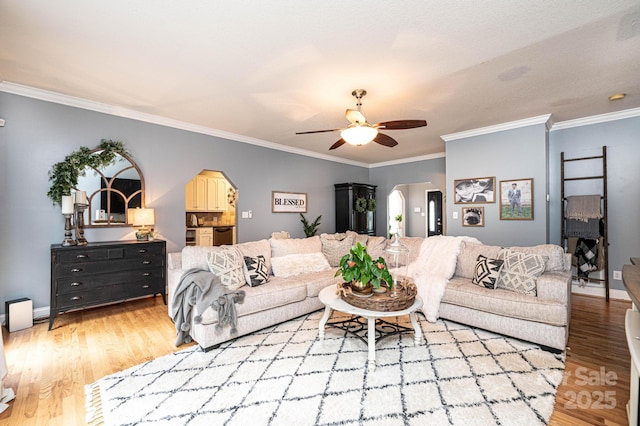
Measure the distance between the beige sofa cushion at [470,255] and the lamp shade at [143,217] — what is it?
13.2 feet

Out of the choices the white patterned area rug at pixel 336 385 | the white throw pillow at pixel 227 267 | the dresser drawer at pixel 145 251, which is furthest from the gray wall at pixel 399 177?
the dresser drawer at pixel 145 251

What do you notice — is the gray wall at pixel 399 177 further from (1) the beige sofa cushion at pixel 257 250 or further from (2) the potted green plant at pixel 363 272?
(2) the potted green plant at pixel 363 272

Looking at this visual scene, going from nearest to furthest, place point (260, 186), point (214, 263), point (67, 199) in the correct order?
1. point (214, 263)
2. point (67, 199)
3. point (260, 186)

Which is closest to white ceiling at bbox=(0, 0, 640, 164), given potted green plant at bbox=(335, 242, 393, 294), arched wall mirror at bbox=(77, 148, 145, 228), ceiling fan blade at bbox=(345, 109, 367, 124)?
ceiling fan blade at bbox=(345, 109, 367, 124)

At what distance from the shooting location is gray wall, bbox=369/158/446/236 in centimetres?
644

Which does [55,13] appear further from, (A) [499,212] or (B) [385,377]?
(A) [499,212]

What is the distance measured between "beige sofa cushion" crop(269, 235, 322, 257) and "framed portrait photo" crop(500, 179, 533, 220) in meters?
2.92

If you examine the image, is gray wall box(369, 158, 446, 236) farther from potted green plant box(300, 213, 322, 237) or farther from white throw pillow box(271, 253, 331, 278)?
white throw pillow box(271, 253, 331, 278)

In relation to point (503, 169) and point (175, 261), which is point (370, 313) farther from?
point (503, 169)

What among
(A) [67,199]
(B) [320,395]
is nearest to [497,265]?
(B) [320,395]

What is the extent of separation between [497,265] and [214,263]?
9.78 ft

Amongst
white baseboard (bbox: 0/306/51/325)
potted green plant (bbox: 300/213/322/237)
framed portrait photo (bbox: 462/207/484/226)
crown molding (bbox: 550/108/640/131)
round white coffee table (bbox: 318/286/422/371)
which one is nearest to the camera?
round white coffee table (bbox: 318/286/422/371)

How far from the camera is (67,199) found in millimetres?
3166

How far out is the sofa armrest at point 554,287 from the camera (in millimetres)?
2527
